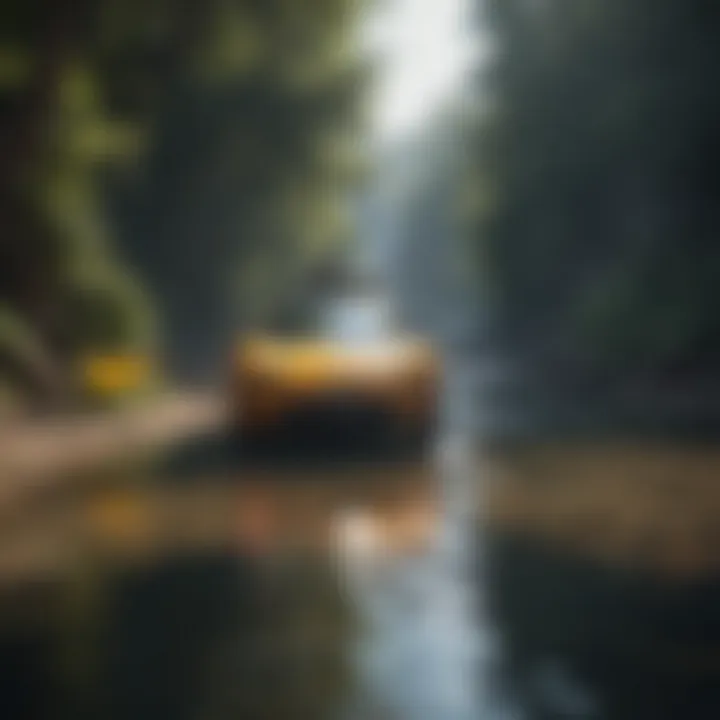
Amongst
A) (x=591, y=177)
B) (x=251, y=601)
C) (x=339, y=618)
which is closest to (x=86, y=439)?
(x=251, y=601)

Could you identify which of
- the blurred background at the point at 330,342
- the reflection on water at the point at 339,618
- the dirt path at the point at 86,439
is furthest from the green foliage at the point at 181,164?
the reflection on water at the point at 339,618

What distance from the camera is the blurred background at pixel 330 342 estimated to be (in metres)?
3.84

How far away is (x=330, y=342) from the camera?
643cm

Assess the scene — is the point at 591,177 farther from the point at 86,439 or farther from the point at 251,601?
the point at 251,601

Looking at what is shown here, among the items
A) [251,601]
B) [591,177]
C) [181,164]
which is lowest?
[251,601]

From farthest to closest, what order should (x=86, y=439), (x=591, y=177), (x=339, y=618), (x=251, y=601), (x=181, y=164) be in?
(x=591, y=177) → (x=86, y=439) → (x=181, y=164) → (x=251, y=601) → (x=339, y=618)

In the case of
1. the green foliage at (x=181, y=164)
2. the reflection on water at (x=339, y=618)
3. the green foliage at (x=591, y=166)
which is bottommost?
the reflection on water at (x=339, y=618)

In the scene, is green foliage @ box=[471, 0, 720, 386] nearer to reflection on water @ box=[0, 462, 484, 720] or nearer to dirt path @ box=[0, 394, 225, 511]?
dirt path @ box=[0, 394, 225, 511]

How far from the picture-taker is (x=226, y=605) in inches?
158

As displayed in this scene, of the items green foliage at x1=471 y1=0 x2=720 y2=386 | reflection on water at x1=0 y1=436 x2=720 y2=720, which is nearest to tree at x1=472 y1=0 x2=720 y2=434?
green foliage at x1=471 y1=0 x2=720 y2=386

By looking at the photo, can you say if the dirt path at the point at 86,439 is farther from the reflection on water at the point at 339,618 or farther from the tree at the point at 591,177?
the tree at the point at 591,177

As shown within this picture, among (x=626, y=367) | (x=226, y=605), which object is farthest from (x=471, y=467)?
(x=626, y=367)

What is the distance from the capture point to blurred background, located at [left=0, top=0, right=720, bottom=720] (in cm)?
384

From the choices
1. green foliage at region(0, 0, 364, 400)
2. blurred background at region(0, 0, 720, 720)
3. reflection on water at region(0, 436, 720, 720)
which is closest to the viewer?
reflection on water at region(0, 436, 720, 720)
